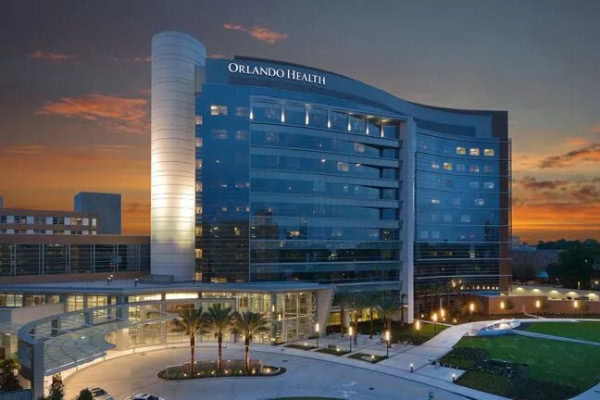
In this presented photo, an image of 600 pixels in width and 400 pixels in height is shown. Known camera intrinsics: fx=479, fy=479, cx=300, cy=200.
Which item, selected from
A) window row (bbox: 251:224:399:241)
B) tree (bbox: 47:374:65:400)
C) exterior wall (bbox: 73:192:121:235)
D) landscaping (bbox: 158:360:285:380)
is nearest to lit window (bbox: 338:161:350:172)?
window row (bbox: 251:224:399:241)

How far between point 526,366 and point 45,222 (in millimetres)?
100010

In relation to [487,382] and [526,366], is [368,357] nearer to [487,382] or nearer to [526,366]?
[487,382]

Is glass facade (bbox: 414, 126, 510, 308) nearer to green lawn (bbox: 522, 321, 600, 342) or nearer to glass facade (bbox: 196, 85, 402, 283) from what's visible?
glass facade (bbox: 196, 85, 402, 283)

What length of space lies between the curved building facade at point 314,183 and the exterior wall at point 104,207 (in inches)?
2609

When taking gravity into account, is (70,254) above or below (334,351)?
above

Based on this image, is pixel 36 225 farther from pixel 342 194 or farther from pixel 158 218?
pixel 342 194

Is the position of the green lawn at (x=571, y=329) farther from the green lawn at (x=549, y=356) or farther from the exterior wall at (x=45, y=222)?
the exterior wall at (x=45, y=222)

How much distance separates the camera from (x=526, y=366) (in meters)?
53.8

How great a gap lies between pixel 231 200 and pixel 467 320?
160 ft

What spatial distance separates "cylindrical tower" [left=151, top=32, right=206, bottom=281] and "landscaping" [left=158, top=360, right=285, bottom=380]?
2449 centimetres

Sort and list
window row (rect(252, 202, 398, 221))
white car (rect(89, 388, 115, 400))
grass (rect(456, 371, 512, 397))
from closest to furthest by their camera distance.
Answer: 1. white car (rect(89, 388, 115, 400))
2. grass (rect(456, 371, 512, 397))
3. window row (rect(252, 202, 398, 221))

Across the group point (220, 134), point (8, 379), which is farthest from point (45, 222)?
point (8, 379)

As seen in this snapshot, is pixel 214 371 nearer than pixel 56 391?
No

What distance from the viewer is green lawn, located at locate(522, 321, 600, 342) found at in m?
74.0
